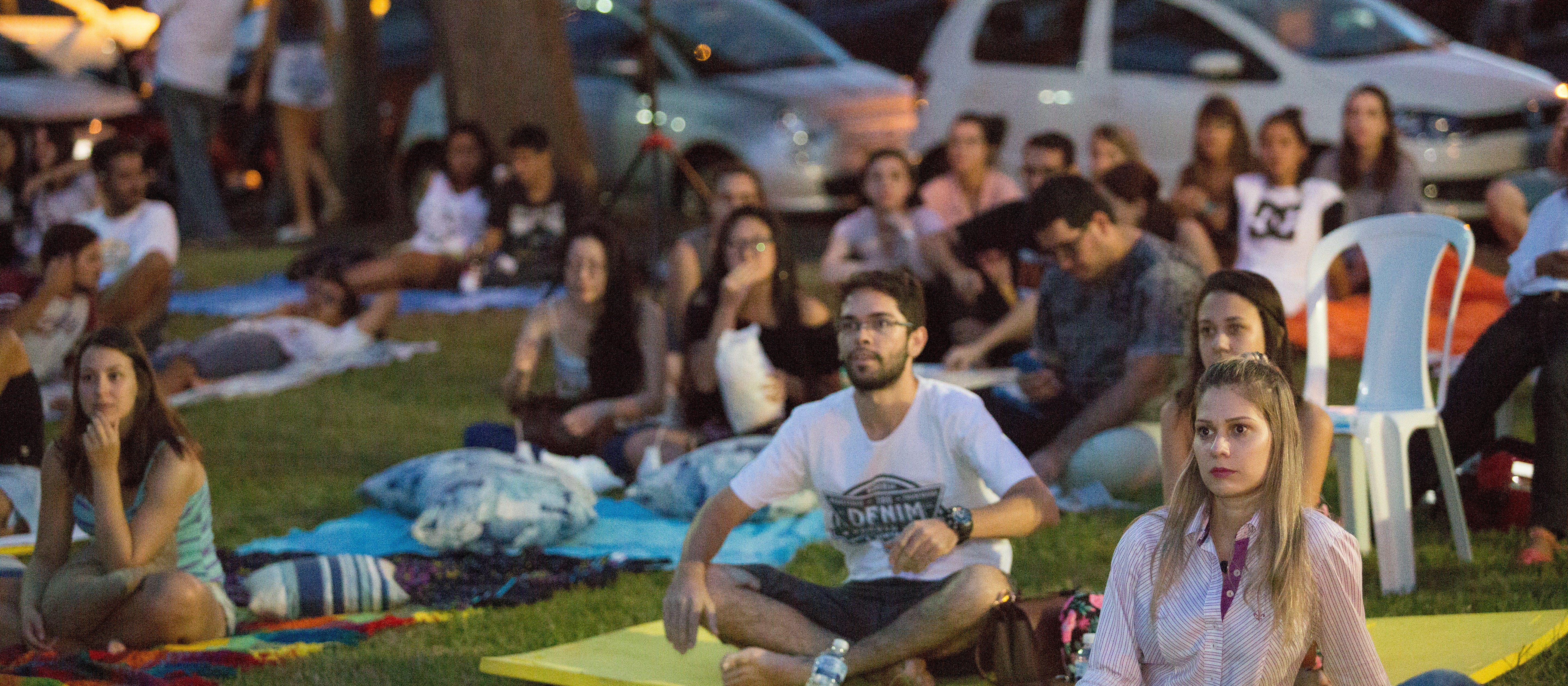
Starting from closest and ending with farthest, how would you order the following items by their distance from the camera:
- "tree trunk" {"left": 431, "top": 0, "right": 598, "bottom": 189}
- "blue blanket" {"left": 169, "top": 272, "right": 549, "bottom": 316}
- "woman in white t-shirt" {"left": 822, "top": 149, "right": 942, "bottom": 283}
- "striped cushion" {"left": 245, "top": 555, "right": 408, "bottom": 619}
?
"striped cushion" {"left": 245, "top": 555, "right": 408, "bottom": 619}
"woman in white t-shirt" {"left": 822, "top": 149, "right": 942, "bottom": 283}
"blue blanket" {"left": 169, "top": 272, "right": 549, "bottom": 316}
"tree trunk" {"left": 431, "top": 0, "right": 598, "bottom": 189}

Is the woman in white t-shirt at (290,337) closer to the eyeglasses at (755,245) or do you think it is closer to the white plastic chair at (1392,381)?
the eyeglasses at (755,245)

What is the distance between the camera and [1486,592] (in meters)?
4.55

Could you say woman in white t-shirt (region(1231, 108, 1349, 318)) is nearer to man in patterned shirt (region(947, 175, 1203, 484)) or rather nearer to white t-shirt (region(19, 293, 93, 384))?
man in patterned shirt (region(947, 175, 1203, 484))

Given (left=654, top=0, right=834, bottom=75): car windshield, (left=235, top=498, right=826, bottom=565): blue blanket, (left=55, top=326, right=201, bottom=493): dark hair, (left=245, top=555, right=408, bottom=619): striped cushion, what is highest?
(left=654, top=0, right=834, bottom=75): car windshield

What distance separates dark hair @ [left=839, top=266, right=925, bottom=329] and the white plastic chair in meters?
1.33

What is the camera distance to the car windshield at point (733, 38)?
1162 centimetres

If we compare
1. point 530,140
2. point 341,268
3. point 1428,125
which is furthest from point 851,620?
point 1428,125

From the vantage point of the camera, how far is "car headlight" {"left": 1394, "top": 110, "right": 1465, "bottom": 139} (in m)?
9.09

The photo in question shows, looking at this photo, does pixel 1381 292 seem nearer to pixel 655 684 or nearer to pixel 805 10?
pixel 655 684

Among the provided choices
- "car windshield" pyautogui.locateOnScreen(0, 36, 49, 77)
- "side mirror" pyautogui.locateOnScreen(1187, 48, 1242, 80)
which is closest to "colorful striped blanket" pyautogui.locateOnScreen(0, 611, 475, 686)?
"side mirror" pyautogui.locateOnScreen(1187, 48, 1242, 80)

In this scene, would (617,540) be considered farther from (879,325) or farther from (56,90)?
(56,90)

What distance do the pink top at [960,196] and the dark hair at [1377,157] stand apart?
145 cm

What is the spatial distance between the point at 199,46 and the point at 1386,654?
10.1 m

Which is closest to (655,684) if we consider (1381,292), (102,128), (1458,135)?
(1381,292)
